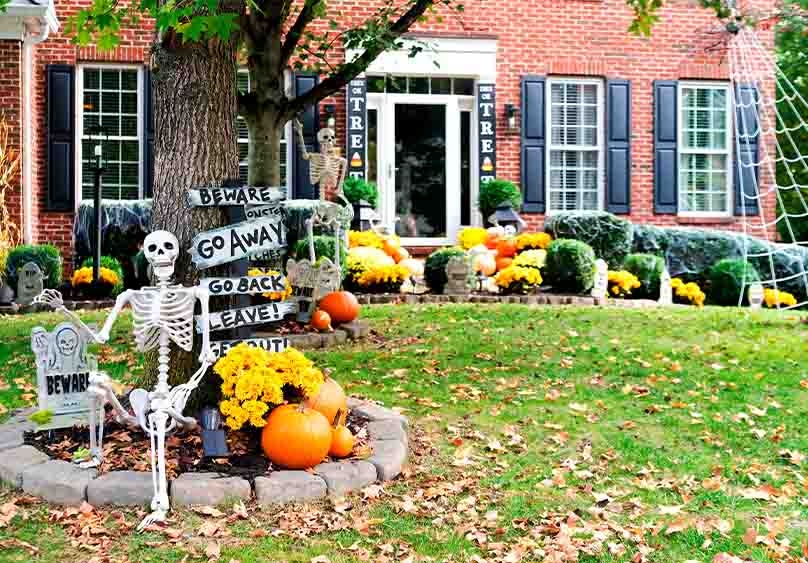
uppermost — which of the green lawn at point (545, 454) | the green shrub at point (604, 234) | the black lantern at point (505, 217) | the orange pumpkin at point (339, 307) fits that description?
the black lantern at point (505, 217)

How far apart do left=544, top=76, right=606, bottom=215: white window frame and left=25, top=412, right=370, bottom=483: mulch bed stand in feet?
32.4

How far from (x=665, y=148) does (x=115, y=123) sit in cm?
790

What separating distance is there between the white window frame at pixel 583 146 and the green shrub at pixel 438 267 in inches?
153

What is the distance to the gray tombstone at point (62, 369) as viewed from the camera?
4.73 m

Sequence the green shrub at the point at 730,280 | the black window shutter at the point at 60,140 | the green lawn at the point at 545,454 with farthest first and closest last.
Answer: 1. the black window shutter at the point at 60,140
2. the green shrub at the point at 730,280
3. the green lawn at the point at 545,454

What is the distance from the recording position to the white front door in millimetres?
14320

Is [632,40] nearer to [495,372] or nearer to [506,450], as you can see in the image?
[495,372]

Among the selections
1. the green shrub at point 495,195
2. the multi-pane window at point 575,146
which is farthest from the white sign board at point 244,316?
the multi-pane window at point 575,146

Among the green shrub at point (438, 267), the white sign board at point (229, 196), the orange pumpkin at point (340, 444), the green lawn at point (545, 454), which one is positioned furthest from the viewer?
the green shrub at point (438, 267)

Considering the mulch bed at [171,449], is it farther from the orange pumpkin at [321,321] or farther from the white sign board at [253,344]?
the orange pumpkin at [321,321]

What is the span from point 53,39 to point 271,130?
21.7 feet

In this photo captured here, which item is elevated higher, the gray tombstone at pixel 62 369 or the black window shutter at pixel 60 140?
the black window shutter at pixel 60 140

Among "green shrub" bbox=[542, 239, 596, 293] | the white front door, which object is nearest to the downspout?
the white front door

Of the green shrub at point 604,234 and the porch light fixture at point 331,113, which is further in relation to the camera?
the porch light fixture at point 331,113
